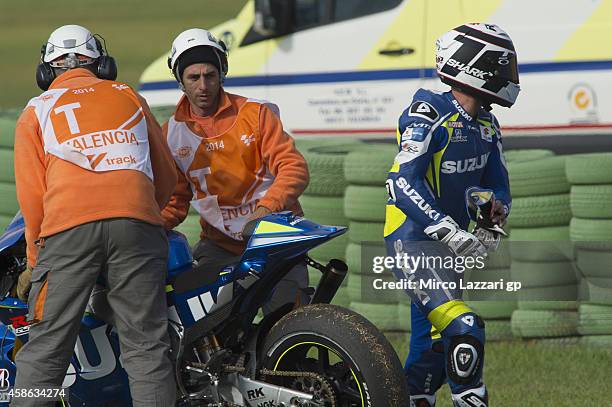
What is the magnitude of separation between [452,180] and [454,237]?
0.35 metres

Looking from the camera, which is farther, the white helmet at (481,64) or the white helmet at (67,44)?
the white helmet at (481,64)

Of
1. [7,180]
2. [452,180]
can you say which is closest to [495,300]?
[452,180]

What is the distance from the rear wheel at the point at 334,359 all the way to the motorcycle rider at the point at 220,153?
570 mm

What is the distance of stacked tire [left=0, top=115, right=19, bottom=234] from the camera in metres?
8.64

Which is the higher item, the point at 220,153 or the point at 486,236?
the point at 220,153

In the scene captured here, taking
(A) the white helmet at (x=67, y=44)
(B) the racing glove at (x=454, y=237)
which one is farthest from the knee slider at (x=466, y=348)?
(A) the white helmet at (x=67, y=44)

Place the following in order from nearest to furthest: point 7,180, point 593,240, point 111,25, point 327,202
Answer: point 593,240, point 327,202, point 7,180, point 111,25

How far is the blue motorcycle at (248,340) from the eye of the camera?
505 cm

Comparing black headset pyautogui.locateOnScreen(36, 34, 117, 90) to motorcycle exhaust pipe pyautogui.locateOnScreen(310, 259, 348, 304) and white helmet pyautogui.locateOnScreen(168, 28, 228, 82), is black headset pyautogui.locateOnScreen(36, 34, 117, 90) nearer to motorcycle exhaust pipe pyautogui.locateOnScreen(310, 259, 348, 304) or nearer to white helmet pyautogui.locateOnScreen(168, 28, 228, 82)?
white helmet pyautogui.locateOnScreen(168, 28, 228, 82)

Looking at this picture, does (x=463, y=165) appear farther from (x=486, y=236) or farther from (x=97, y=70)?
(x=97, y=70)

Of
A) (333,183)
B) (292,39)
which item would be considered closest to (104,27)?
(292,39)

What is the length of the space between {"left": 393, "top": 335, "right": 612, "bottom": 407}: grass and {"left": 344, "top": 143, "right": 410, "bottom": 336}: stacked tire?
178mm

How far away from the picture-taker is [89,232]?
5070 millimetres

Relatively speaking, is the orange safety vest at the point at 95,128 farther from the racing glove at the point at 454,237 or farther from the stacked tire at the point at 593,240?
the stacked tire at the point at 593,240
